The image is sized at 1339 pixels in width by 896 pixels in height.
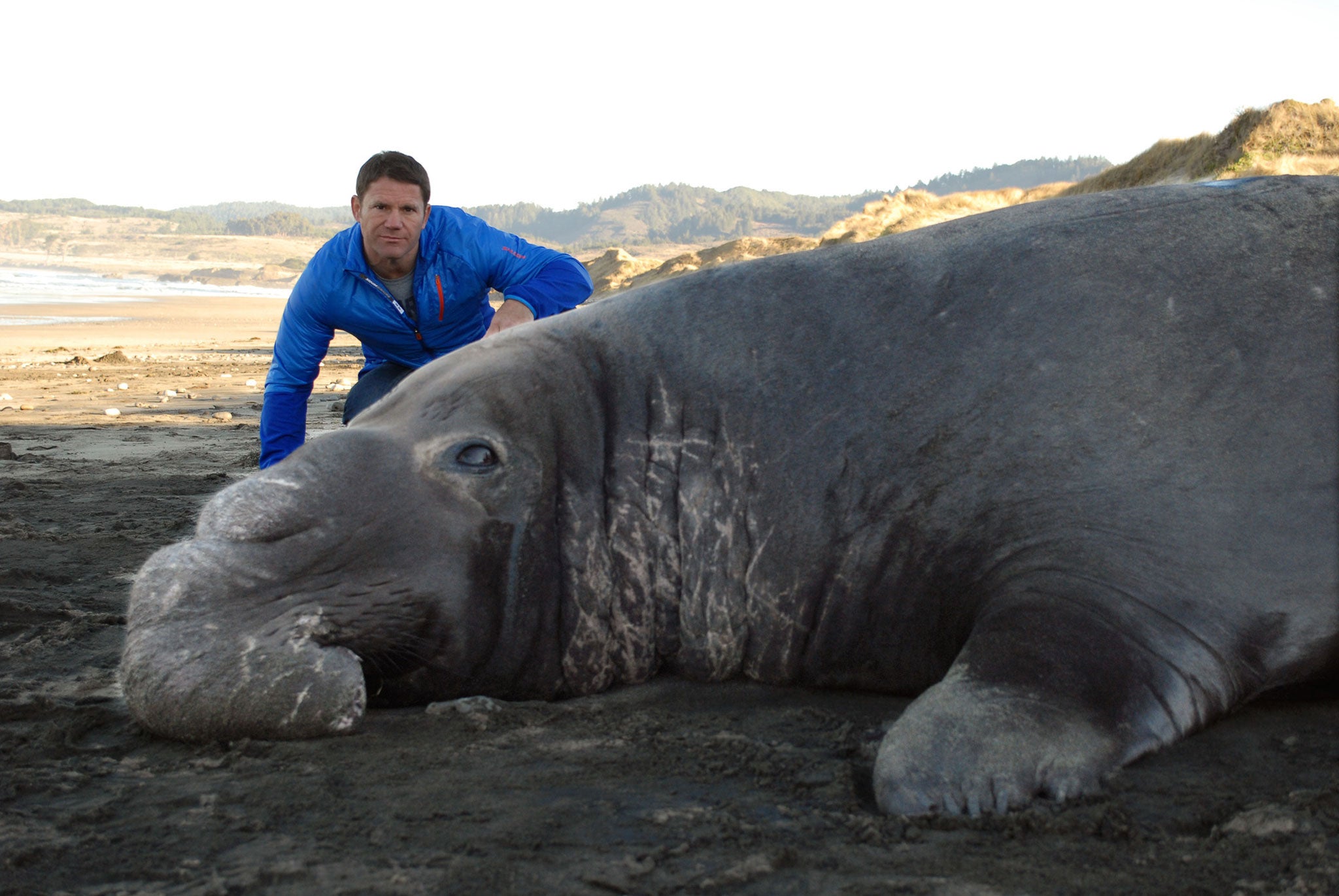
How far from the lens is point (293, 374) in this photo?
544 centimetres

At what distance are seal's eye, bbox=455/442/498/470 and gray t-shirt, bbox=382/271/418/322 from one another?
103 inches

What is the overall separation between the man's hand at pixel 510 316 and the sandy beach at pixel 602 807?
1.89 metres

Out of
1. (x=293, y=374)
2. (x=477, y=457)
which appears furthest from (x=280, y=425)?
(x=477, y=457)

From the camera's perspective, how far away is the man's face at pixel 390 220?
17.6 ft

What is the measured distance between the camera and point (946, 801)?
90.3 inches

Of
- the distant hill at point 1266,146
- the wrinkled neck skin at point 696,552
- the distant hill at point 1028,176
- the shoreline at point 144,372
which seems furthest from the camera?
the distant hill at point 1028,176

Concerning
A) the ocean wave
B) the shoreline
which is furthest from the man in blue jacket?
the ocean wave

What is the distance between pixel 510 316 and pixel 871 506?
7.39 feet

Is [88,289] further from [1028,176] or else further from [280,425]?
[1028,176]

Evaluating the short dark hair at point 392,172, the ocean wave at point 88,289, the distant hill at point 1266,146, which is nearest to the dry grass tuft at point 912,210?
the distant hill at point 1266,146

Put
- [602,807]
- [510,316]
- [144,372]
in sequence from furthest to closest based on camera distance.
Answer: [144,372] → [510,316] → [602,807]

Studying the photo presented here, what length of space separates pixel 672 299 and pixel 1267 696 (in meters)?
2.01

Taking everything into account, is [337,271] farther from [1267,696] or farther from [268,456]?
[1267,696]

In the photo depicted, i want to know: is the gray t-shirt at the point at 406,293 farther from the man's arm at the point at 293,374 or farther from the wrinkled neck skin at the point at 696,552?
the wrinkled neck skin at the point at 696,552
